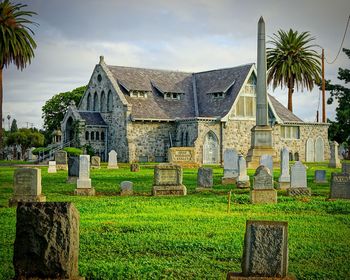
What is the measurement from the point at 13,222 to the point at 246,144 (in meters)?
40.5

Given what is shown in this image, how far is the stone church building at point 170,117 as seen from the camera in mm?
51656

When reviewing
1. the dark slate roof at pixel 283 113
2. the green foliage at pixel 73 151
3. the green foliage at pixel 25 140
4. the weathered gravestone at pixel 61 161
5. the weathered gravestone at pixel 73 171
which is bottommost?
the weathered gravestone at pixel 73 171

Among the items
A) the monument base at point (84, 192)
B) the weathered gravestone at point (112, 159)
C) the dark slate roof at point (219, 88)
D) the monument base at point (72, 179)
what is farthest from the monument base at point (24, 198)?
the dark slate roof at point (219, 88)

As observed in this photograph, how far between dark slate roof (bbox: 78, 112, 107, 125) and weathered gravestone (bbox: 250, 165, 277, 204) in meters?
35.4

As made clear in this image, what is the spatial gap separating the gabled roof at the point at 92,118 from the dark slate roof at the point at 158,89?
3479mm

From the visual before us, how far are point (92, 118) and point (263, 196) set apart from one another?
121ft

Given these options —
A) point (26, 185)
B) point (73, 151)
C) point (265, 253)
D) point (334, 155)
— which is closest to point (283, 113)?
point (334, 155)

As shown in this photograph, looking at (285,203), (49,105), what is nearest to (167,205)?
(285,203)

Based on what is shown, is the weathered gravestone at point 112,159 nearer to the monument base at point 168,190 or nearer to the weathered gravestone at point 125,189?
the weathered gravestone at point 125,189

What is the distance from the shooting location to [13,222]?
1484cm

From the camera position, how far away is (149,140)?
52.3 m

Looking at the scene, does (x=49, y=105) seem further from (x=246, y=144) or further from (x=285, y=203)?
(x=285, y=203)

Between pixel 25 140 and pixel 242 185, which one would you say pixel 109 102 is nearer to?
pixel 242 185

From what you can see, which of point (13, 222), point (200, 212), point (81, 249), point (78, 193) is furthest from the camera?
point (78, 193)
